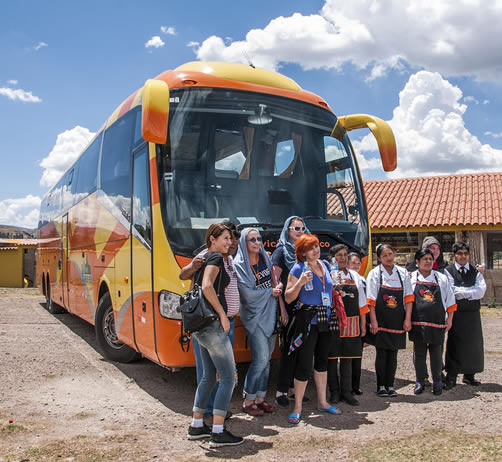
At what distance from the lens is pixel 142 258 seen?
577 centimetres

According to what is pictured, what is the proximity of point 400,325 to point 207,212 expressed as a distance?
8.02 feet

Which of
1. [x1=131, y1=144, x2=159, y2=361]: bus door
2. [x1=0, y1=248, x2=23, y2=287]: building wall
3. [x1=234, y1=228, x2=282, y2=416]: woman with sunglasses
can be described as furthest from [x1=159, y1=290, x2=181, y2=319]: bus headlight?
[x1=0, y1=248, x2=23, y2=287]: building wall

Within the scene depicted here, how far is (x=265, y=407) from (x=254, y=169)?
252 centimetres

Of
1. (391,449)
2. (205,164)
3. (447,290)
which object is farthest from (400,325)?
(205,164)

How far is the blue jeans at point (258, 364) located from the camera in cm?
516

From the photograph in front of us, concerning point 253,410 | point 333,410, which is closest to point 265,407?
point 253,410

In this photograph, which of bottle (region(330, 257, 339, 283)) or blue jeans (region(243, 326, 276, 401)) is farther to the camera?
bottle (region(330, 257, 339, 283))

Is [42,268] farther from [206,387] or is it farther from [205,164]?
[206,387]

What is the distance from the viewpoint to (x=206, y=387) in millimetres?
4523

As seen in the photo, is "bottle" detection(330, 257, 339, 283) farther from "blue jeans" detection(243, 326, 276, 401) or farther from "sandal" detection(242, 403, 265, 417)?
"sandal" detection(242, 403, 265, 417)

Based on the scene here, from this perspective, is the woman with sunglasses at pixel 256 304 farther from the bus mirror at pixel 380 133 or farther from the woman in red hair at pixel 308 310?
the bus mirror at pixel 380 133

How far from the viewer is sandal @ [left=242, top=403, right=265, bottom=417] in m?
5.17

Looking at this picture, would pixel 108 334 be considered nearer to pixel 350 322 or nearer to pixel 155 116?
pixel 350 322

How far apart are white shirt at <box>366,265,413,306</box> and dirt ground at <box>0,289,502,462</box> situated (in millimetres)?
1124
